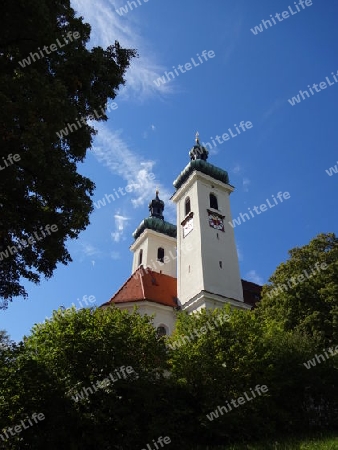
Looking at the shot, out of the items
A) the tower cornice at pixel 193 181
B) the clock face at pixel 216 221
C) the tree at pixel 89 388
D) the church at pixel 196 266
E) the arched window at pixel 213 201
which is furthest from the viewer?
the tower cornice at pixel 193 181

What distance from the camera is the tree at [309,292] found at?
19688 millimetres

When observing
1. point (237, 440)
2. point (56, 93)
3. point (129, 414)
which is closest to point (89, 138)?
point (56, 93)

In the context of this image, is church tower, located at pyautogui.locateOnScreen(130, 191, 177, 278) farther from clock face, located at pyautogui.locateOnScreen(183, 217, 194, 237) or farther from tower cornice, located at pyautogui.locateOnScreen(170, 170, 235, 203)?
clock face, located at pyautogui.locateOnScreen(183, 217, 194, 237)

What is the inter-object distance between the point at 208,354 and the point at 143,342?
255 centimetres

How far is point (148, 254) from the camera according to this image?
4562 cm

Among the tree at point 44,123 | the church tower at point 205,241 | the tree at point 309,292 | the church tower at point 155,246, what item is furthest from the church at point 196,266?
the tree at point 44,123

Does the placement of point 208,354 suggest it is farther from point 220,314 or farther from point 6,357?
point 6,357

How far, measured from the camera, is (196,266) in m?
31.0

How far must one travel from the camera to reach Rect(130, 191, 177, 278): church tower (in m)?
44.7

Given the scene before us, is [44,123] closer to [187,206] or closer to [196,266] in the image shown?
[196,266]

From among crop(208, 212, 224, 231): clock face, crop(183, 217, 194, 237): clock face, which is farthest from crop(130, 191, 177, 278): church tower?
crop(208, 212, 224, 231): clock face

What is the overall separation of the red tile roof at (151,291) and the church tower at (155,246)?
29.4 feet

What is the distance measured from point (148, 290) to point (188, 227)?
7215 mm

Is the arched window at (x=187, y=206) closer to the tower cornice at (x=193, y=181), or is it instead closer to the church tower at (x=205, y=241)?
the church tower at (x=205, y=241)
